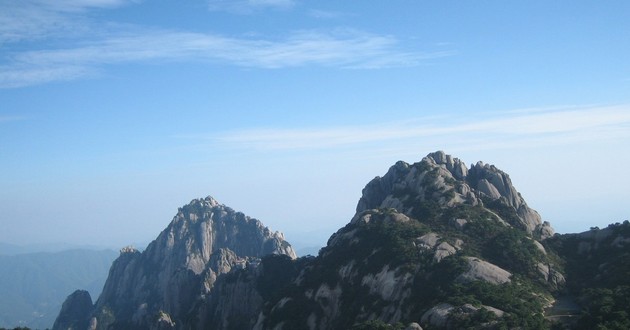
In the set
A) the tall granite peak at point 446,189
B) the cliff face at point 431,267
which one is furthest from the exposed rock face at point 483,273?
the tall granite peak at point 446,189

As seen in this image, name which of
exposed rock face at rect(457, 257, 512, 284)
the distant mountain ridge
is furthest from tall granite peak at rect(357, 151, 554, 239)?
exposed rock face at rect(457, 257, 512, 284)

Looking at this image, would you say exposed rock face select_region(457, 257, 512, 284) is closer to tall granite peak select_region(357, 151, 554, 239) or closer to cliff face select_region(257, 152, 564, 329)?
cliff face select_region(257, 152, 564, 329)

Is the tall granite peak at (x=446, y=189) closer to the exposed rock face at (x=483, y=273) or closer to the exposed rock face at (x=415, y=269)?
the exposed rock face at (x=415, y=269)

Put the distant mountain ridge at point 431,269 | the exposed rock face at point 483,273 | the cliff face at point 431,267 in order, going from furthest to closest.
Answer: the exposed rock face at point 483,273 < the cliff face at point 431,267 < the distant mountain ridge at point 431,269

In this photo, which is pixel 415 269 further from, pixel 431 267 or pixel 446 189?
pixel 446 189

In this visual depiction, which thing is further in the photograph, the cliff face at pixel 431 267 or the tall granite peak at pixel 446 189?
the tall granite peak at pixel 446 189

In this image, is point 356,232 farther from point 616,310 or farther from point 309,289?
point 616,310
